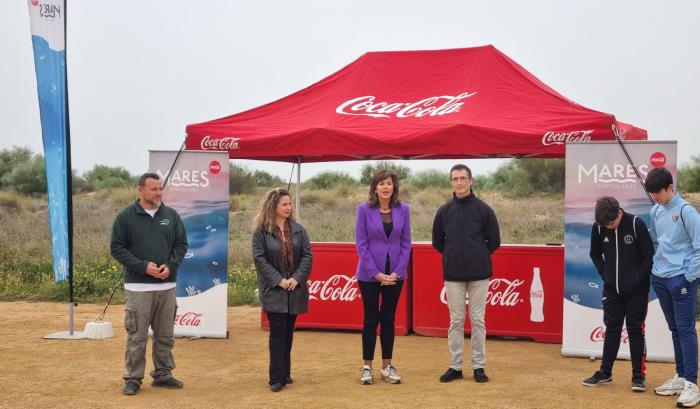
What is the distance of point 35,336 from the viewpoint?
9.70 m

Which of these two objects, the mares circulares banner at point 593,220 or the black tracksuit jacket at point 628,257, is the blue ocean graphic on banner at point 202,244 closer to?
the mares circulares banner at point 593,220

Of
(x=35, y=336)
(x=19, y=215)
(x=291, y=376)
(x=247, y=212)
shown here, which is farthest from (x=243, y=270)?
(x=19, y=215)

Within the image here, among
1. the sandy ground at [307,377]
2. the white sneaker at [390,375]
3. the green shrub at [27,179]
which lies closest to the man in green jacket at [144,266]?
the sandy ground at [307,377]

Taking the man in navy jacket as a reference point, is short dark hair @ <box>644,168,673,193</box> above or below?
above

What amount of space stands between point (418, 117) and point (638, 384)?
12.6 ft

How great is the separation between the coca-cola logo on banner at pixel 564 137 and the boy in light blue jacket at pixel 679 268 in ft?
6.18

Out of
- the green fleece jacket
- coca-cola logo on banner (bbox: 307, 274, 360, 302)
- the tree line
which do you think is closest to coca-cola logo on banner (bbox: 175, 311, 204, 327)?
coca-cola logo on banner (bbox: 307, 274, 360, 302)

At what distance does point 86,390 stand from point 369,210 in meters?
2.82

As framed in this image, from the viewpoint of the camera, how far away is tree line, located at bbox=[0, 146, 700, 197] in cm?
3653

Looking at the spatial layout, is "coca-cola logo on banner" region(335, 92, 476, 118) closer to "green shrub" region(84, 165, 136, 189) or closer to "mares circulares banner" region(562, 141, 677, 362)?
"mares circulares banner" region(562, 141, 677, 362)

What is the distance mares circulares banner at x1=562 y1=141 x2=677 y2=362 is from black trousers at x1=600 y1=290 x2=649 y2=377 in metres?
1.29

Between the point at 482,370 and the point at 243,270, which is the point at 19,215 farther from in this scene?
the point at 482,370

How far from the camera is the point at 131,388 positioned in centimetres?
670

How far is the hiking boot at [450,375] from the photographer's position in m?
7.11
